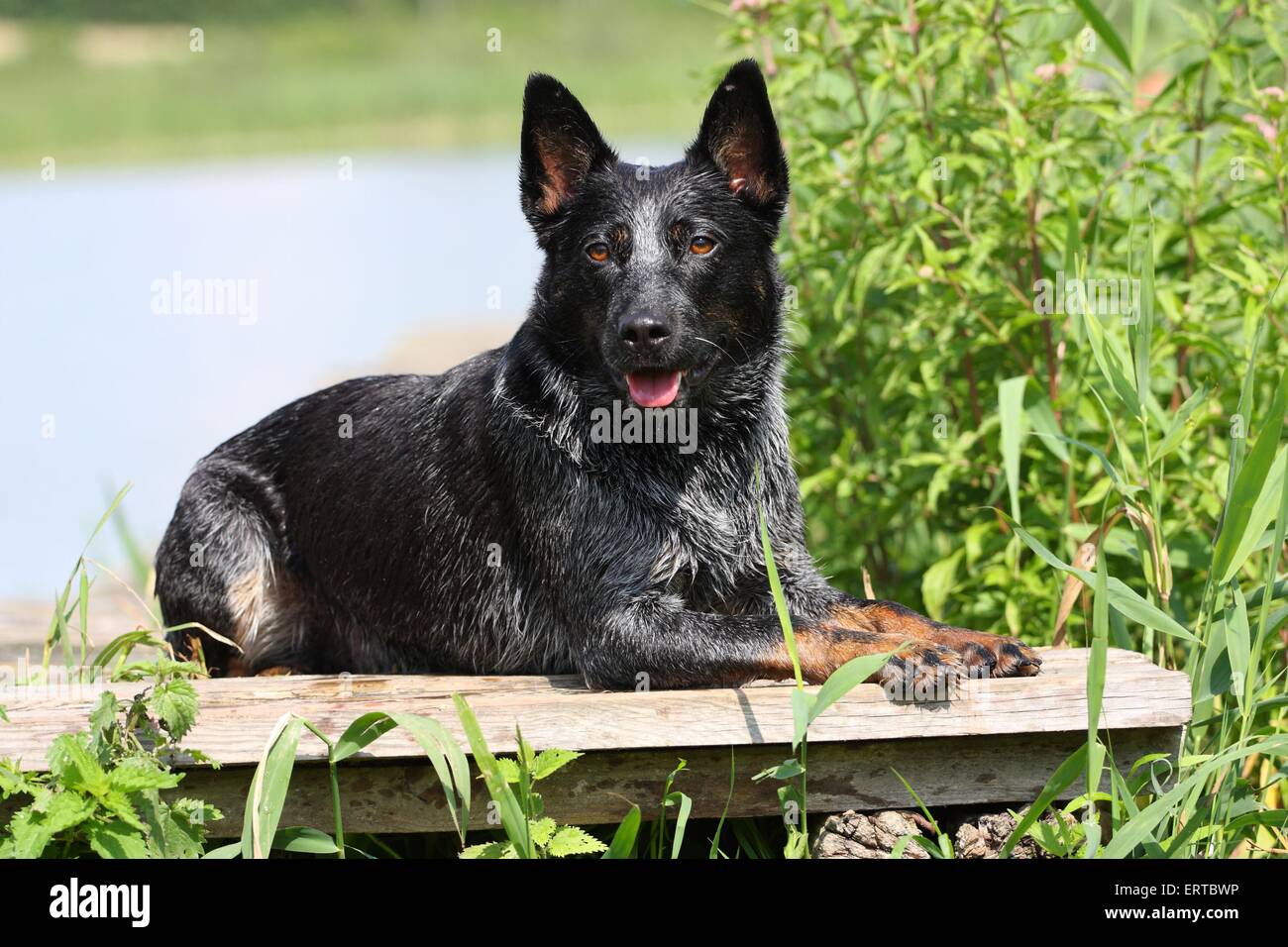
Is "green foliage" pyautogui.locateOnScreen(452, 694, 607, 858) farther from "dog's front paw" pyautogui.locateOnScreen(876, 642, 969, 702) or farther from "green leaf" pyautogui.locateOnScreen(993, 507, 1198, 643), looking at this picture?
→ "green leaf" pyautogui.locateOnScreen(993, 507, 1198, 643)

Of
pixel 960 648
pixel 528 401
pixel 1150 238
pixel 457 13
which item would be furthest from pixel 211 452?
pixel 457 13

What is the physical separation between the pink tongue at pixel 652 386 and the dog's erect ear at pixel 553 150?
554 mm

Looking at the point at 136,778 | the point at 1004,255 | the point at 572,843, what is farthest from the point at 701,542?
the point at 1004,255

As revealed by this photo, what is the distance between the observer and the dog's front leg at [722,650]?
10.3 feet

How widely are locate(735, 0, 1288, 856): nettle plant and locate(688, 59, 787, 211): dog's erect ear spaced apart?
0.63m

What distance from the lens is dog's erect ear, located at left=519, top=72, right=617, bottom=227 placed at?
3.61 m

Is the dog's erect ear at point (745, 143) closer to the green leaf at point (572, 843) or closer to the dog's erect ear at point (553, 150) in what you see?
the dog's erect ear at point (553, 150)

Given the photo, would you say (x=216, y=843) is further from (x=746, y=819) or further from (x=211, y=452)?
(x=211, y=452)

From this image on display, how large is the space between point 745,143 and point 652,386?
0.70 m

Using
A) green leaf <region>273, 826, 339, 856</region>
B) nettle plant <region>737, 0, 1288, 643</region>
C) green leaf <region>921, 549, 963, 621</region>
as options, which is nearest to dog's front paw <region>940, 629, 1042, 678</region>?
nettle plant <region>737, 0, 1288, 643</region>

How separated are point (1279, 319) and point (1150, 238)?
4.15ft

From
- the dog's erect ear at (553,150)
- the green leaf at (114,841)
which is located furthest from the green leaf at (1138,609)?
the green leaf at (114,841)

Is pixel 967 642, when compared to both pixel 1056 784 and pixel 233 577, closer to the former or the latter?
pixel 1056 784

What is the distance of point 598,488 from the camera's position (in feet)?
11.7
